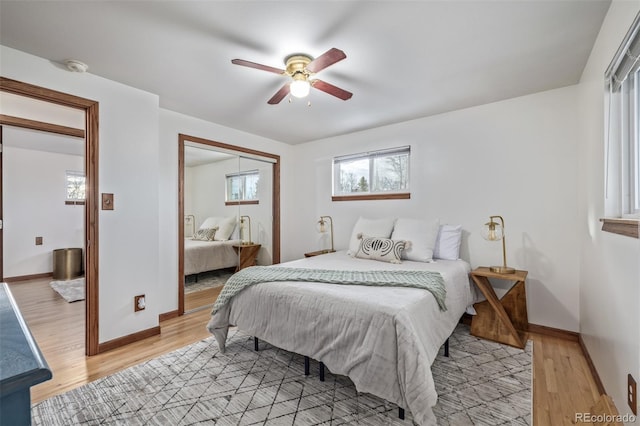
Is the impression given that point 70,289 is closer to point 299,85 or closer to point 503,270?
point 299,85

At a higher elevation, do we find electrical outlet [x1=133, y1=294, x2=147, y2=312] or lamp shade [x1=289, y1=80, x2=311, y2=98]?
lamp shade [x1=289, y1=80, x2=311, y2=98]

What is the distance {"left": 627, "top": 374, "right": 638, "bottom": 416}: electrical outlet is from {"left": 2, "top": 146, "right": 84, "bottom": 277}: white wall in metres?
7.33

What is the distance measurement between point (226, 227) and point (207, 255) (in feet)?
1.51

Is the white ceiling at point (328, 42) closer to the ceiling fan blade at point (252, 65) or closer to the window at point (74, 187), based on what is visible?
the ceiling fan blade at point (252, 65)

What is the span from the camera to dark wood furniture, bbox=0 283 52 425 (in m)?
0.55

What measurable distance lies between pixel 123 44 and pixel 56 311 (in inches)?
129

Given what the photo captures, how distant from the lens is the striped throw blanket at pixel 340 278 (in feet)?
6.48

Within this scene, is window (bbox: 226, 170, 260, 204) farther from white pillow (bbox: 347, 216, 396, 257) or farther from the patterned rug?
white pillow (bbox: 347, 216, 396, 257)

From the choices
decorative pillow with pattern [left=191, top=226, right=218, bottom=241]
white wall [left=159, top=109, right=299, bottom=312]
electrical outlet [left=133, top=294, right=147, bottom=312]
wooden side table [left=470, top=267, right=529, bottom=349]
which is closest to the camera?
wooden side table [left=470, top=267, right=529, bottom=349]

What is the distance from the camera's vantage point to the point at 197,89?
2637 mm

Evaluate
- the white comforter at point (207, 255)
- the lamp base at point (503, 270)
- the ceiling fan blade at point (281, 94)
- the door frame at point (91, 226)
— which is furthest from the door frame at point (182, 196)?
the lamp base at point (503, 270)

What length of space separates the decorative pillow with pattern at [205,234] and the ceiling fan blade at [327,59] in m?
2.54

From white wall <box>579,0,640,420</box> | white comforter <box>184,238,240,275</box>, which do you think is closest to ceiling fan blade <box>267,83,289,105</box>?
white wall <box>579,0,640,420</box>

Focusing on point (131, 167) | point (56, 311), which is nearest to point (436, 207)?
point (131, 167)
